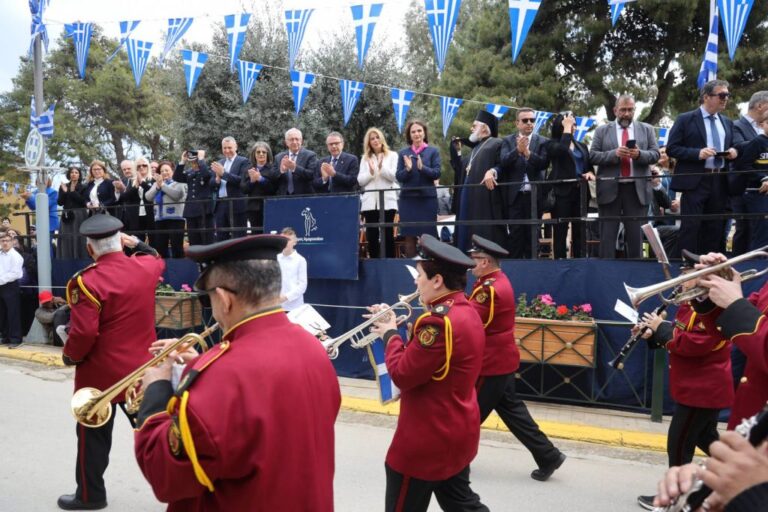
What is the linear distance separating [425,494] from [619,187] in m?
5.41

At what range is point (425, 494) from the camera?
351 centimetres

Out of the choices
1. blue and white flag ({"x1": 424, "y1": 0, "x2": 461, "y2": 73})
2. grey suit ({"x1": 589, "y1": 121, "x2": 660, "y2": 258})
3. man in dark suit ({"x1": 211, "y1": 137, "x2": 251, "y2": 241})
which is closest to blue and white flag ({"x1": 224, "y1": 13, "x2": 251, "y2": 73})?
man in dark suit ({"x1": 211, "y1": 137, "x2": 251, "y2": 241})

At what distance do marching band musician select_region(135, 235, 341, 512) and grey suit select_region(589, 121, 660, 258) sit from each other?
19.6 ft

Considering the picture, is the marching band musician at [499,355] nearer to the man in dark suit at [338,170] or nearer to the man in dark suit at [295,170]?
the man in dark suit at [338,170]

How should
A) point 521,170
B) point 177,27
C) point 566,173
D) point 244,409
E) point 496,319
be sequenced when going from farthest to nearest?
point 177,27
point 521,170
point 566,173
point 496,319
point 244,409

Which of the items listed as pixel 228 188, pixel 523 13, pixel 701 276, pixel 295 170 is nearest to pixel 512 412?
pixel 701 276

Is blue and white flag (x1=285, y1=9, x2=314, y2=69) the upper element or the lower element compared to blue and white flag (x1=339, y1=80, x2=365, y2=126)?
upper

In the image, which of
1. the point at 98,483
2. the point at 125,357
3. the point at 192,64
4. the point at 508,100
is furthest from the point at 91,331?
→ the point at 508,100

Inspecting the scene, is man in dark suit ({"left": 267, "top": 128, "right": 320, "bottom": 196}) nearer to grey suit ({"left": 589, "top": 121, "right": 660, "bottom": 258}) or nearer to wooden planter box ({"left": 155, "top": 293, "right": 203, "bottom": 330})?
wooden planter box ({"left": 155, "top": 293, "right": 203, "bottom": 330})

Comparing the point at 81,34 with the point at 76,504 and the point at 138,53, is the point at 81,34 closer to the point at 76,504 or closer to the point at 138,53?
the point at 138,53

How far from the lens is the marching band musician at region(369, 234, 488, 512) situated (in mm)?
3465

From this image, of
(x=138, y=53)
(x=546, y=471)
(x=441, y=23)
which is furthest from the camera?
(x=138, y=53)

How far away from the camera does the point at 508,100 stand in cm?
1878

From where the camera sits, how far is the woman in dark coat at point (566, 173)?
783 cm
